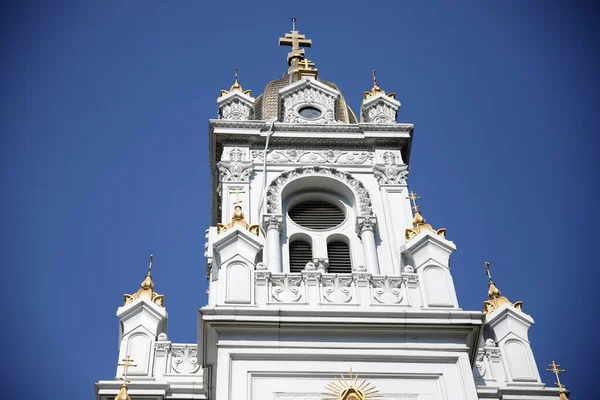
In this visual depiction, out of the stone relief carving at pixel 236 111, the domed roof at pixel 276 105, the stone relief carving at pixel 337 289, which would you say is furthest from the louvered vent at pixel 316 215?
the stone relief carving at pixel 337 289

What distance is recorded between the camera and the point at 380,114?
32281 mm

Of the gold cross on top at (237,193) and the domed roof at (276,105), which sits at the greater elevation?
the domed roof at (276,105)

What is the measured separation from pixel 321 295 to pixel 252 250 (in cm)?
215

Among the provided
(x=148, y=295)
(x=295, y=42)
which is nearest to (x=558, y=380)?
(x=148, y=295)

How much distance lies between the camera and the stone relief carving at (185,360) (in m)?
23.7

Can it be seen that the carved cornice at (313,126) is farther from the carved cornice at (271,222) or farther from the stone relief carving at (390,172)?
the carved cornice at (271,222)

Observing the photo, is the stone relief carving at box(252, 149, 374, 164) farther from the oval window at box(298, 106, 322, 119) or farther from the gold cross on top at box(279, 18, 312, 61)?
the gold cross on top at box(279, 18, 312, 61)

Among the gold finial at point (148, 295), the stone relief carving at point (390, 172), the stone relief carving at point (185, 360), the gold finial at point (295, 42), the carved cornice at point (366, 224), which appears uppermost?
the gold finial at point (295, 42)

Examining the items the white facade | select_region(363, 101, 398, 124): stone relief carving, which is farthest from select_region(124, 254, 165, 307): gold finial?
select_region(363, 101, 398, 124): stone relief carving

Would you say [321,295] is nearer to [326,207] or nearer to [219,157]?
[326,207]

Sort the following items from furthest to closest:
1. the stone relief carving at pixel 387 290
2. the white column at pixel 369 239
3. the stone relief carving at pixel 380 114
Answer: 1. the stone relief carving at pixel 380 114
2. the white column at pixel 369 239
3. the stone relief carving at pixel 387 290

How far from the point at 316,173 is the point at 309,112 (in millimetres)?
4146

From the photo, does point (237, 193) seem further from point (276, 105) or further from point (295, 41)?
point (295, 41)

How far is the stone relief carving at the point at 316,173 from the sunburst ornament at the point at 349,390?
7.84 meters
